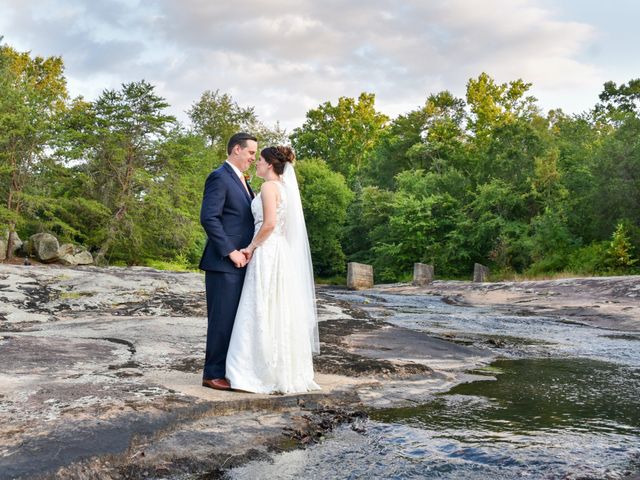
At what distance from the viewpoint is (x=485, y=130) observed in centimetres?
5509

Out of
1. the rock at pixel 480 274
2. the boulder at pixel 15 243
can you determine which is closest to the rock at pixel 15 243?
the boulder at pixel 15 243

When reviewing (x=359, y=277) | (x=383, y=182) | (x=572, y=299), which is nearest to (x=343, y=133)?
(x=383, y=182)

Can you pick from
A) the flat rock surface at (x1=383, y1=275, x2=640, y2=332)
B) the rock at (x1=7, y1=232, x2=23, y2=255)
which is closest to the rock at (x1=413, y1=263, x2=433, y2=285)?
the flat rock surface at (x1=383, y1=275, x2=640, y2=332)

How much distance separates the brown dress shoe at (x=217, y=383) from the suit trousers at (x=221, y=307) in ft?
0.68

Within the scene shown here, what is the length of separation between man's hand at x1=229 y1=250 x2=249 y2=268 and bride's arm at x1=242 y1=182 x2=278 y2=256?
0.29ft

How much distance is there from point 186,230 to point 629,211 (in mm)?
21624

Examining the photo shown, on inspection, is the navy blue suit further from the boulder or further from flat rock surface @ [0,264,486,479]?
the boulder

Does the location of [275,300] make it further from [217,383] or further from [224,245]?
[217,383]

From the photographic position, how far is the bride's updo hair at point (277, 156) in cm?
566

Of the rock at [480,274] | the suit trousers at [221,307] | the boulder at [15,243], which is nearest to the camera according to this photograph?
the suit trousers at [221,307]

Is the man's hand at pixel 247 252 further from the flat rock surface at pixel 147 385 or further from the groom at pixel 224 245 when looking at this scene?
the flat rock surface at pixel 147 385

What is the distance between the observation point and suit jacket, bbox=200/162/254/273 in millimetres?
5445

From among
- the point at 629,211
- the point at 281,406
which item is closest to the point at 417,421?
the point at 281,406

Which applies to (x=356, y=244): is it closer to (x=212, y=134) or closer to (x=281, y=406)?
(x=212, y=134)
